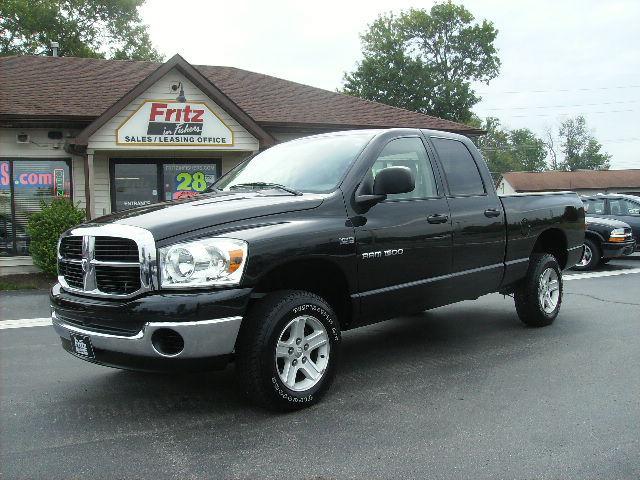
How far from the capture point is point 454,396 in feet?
14.3

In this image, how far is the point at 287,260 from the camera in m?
3.95

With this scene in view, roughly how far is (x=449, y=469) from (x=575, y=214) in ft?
15.4

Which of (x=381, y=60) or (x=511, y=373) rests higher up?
(x=381, y=60)

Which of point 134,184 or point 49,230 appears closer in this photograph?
point 49,230

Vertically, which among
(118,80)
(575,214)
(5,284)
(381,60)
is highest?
(381,60)

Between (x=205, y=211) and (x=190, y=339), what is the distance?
858 millimetres

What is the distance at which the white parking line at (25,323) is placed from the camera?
24.7 ft

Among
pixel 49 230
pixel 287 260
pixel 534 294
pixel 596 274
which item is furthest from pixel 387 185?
pixel 49 230

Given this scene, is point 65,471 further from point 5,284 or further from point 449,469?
point 5,284

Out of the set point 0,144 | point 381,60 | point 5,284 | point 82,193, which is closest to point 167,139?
point 82,193

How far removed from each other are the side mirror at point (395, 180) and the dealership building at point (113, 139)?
890 cm

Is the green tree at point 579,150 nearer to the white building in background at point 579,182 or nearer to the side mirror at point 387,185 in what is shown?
the white building in background at point 579,182

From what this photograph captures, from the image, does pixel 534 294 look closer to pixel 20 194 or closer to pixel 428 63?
pixel 20 194

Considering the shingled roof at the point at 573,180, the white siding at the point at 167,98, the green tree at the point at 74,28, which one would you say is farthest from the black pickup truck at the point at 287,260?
the shingled roof at the point at 573,180
